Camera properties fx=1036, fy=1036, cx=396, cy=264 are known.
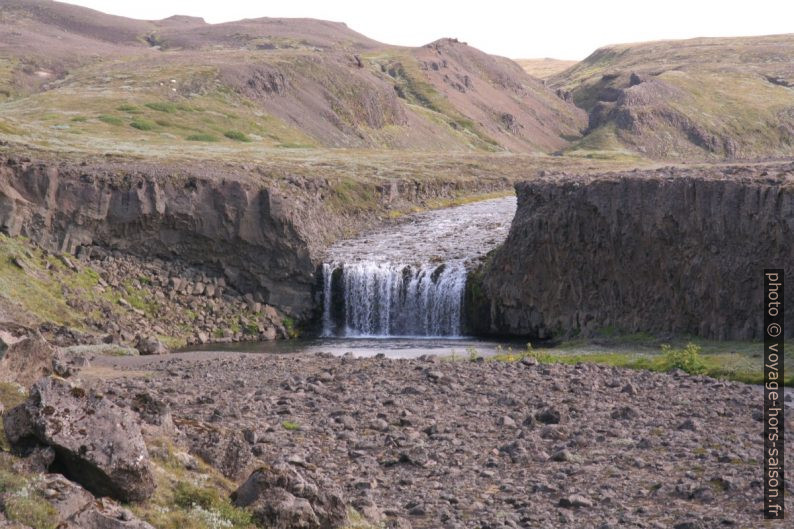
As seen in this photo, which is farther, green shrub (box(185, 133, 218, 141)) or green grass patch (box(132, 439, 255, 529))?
green shrub (box(185, 133, 218, 141))

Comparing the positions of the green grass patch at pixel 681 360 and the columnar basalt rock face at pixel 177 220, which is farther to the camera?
the columnar basalt rock face at pixel 177 220

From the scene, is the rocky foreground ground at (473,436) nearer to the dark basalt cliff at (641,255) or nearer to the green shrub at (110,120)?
the dark basalt cliff at (641,255)

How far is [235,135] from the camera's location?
10225cm

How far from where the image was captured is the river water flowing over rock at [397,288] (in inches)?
2210

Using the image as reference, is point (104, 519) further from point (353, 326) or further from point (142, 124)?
point (142, 124)

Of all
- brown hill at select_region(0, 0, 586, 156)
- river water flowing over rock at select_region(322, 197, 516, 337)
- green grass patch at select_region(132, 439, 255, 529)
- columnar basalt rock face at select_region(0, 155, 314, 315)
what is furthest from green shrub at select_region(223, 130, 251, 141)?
green grass patch at select_region(132, 439, 255, 529)

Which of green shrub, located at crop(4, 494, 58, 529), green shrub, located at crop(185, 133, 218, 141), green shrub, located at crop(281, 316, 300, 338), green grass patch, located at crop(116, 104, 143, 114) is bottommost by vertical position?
green shrub, located at crop(281, 316, 300, 338)

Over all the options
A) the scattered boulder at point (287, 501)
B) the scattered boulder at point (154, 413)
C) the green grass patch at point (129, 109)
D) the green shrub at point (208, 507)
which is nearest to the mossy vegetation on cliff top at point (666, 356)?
the scattered boulder at point (154, 413)

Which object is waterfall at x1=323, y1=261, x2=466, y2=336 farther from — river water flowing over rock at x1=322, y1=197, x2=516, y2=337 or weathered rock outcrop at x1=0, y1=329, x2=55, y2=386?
weathered rock outcrop at x1=0, y1=329, x2=55, y2=386

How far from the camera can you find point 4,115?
90500 millimetres

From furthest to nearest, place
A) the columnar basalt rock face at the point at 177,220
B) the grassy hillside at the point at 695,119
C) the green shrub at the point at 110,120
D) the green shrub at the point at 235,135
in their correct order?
the grassy hillside at the point at 695,119, the green shrub at the point at 235,135, the green shrub at the point at 110,120, the columnar basalt rock face at the point at 177,220

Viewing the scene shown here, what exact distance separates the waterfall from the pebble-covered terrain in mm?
18849

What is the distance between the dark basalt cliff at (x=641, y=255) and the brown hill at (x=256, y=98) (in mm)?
33763

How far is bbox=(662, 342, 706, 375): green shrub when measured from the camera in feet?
122
